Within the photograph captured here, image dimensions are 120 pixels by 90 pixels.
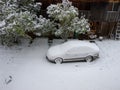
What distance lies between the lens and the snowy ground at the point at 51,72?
12.7 metres

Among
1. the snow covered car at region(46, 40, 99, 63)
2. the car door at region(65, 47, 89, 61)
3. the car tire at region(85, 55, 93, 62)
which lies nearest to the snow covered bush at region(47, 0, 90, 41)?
the snow covered car at region(46, 40, 99, 63)

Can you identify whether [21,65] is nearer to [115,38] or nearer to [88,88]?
[88,88]

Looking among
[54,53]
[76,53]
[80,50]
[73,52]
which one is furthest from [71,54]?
[54,53]

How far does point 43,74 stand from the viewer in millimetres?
13695

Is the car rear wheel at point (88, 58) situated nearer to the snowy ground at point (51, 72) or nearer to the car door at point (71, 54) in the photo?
the snowy ground at point (51, 72)

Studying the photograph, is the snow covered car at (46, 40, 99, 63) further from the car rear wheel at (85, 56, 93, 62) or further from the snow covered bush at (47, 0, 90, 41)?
the snow covered bush at (47, 0, 90, 41)

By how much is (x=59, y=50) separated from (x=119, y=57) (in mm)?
5489

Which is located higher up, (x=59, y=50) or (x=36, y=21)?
(x=36, y=21)

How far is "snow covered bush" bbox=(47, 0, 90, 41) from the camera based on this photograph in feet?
49.4

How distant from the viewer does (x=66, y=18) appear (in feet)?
49.6

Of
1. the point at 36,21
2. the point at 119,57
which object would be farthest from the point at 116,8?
the point at 36,21

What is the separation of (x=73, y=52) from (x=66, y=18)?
2.96m

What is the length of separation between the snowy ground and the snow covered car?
1.49 feet

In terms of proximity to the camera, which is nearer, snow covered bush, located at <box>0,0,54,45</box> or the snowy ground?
the snowy ground
